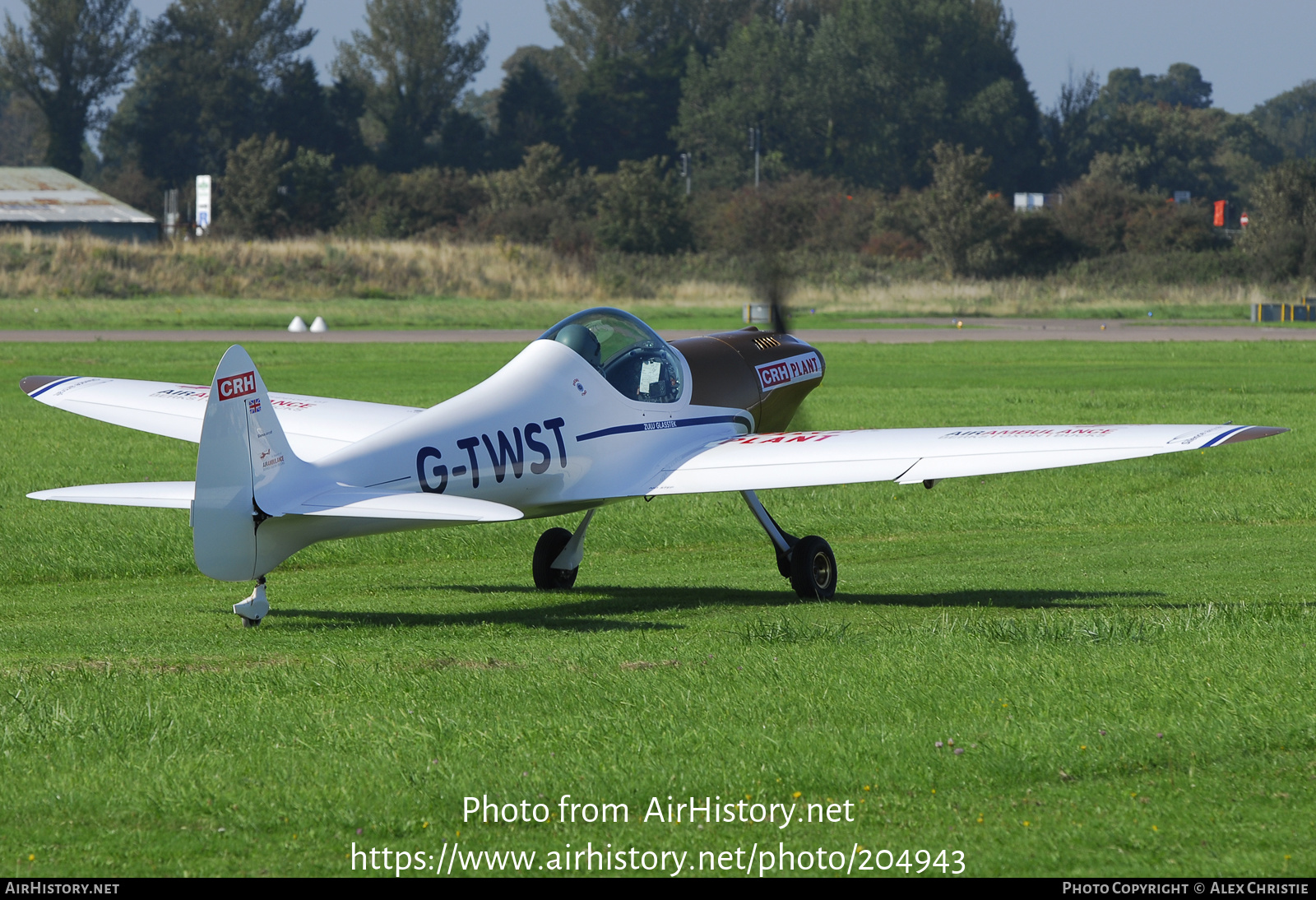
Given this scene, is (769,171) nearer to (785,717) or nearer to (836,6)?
(836,6)

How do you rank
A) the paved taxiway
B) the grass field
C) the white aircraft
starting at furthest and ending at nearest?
the paved taxiway, the white aircraft, the grass field

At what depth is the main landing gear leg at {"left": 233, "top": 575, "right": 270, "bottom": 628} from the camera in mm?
9750

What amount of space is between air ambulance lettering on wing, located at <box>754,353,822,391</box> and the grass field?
1808 mm

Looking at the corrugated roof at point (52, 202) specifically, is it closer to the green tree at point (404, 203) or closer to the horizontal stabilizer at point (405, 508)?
the green tree at point (404, 203)

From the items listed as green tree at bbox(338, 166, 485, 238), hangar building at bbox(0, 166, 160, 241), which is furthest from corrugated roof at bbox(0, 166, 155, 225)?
green tree at bbox(338, 166, 485, 238)

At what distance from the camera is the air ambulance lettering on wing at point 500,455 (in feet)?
32.0

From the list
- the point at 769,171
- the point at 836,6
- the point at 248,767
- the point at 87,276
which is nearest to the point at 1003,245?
the point at 769,171

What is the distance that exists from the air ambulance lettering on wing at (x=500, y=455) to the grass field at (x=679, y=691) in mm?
1051

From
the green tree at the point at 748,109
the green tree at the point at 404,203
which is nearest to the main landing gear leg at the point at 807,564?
the green tree at the point at 404,203

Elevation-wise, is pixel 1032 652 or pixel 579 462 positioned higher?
pixel 579 462

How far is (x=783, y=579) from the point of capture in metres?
12.9

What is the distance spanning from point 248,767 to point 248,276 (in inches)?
2510

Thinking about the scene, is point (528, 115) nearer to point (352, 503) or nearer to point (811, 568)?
point (811, 568)

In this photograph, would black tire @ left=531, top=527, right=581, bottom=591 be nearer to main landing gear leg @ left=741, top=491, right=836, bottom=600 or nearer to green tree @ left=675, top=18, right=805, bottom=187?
main landing gear leg @ left=741, top=491, right=836, bottom=600
